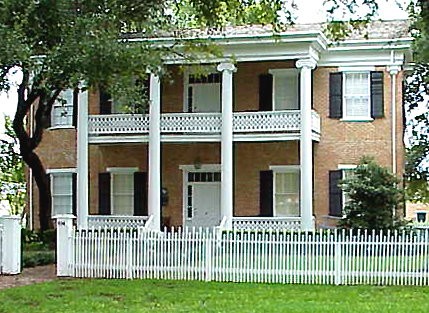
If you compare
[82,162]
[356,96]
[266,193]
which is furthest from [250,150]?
[82,162]

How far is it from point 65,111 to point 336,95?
9.55 metres

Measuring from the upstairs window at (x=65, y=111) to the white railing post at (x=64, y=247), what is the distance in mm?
10753

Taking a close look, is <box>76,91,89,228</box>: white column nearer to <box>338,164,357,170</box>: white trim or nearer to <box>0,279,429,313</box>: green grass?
<box>338,164,357,170</box>: white trim

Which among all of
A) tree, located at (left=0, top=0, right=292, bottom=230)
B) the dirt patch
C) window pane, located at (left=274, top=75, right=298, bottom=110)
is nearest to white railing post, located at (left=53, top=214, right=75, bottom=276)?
the dirt patch

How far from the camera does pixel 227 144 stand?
80.9ft

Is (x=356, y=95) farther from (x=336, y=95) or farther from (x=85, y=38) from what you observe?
(x=85, y=38)

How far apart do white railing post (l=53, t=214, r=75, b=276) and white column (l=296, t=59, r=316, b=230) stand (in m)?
8.75

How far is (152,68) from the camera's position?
18.5 meters

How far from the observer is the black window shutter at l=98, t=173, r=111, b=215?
91.2 ft

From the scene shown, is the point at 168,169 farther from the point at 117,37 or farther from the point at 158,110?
the point at 117,37

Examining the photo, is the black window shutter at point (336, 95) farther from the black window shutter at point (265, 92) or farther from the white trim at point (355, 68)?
the black window shutter at point (265, 92)

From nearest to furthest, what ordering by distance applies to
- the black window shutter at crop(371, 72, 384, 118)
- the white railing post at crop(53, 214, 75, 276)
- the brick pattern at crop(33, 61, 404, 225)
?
the white railing post at crop(53, 214, 75, 276) < the black window shutter at crop(371, 72, 384, 118) < the brick pattern at crop(33, 61, 404, 225)

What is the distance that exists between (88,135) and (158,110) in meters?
2.59

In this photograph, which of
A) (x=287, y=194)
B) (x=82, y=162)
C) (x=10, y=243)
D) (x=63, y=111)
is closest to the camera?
(x=10, y=243)
